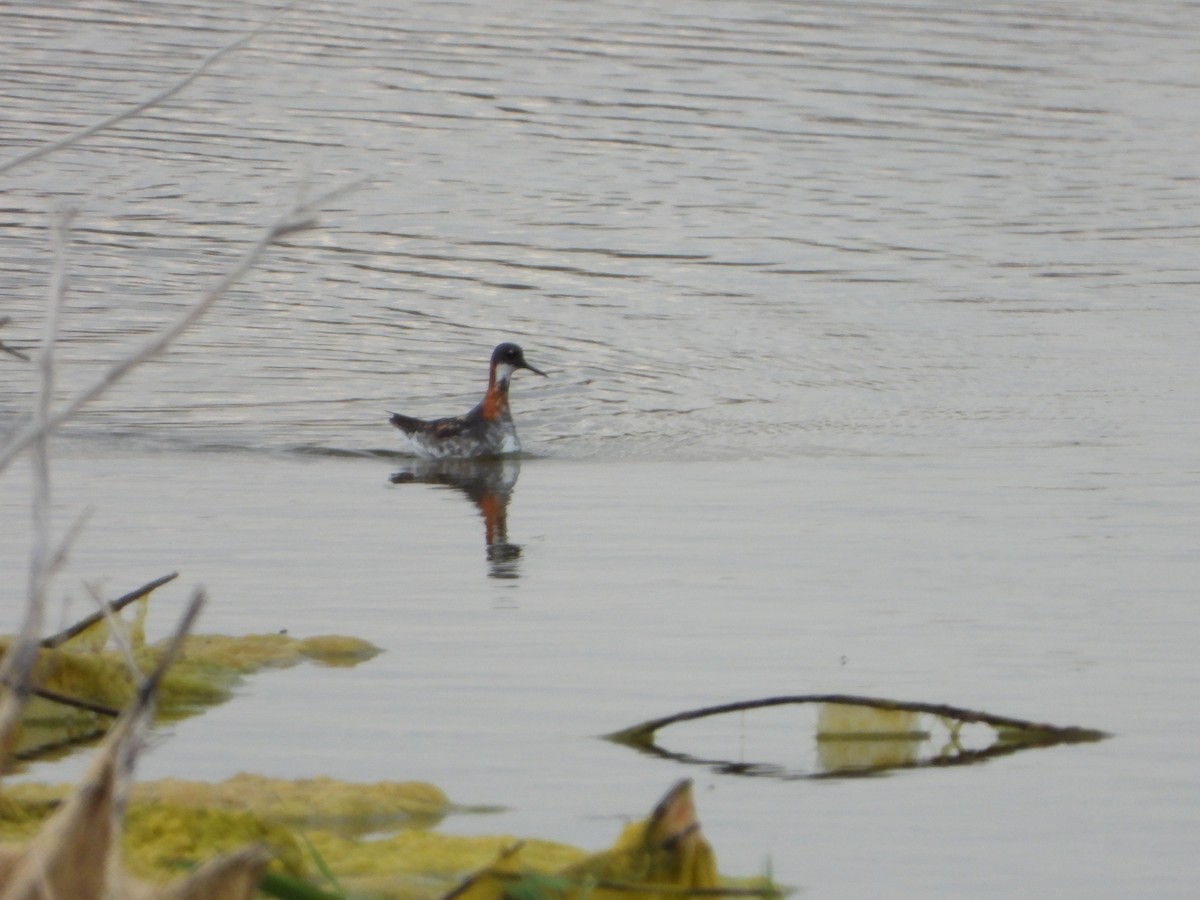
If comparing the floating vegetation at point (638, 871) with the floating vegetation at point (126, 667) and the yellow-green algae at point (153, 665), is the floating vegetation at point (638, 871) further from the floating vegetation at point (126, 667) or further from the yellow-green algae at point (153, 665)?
the yellow-green algae at point (153, 665)

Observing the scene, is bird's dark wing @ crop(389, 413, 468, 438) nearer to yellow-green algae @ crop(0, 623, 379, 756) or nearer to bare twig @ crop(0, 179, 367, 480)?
yellow-green algae @ crop(0, 623, 379, 756)

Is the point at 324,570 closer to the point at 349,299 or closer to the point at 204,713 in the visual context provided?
the point at 204,713

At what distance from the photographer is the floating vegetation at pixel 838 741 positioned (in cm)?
661

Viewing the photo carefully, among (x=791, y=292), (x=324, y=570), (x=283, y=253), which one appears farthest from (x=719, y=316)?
(x=324, y=570)

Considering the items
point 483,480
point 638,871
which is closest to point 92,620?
point 638,871

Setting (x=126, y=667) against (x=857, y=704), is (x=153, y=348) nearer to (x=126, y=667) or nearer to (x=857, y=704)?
(x=857, y=704)

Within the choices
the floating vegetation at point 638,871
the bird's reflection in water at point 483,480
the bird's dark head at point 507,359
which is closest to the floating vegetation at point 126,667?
the floating vegetation at point 638,871

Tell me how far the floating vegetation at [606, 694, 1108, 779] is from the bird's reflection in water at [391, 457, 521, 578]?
12.3 ft

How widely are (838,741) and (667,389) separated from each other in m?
9.57

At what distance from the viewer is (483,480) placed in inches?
529

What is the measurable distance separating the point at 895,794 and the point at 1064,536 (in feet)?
15.0

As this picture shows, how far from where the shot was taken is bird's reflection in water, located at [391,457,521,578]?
11447mm

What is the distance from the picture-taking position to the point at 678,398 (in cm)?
1591

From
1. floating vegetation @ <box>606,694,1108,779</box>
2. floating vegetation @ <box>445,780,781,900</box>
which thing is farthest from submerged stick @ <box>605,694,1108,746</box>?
floating vegetation @ <box>445,780,781,900</box>
